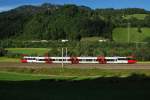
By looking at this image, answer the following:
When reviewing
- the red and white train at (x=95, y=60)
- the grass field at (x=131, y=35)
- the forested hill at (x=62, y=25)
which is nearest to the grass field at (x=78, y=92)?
the red and white train at (x=95, y=60)

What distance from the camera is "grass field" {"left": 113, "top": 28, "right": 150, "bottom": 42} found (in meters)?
127

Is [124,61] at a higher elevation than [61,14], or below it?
below

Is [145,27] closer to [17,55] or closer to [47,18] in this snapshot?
[47,18]

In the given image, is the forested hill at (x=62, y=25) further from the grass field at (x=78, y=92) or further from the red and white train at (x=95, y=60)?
the grass field at (x=78, y=92)

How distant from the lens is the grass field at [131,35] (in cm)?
12738

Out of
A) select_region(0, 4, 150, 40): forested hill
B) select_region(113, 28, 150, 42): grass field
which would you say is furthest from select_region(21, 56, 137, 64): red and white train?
select_region(0, 4, 150, 40): forested hill

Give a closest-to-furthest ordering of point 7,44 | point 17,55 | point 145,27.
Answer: point 17,55, point 7,44, point 145,27

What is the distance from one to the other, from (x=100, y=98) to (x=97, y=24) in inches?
5394

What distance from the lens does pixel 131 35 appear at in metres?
Result: 133

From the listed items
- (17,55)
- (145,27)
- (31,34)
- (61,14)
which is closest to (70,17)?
(61,14)

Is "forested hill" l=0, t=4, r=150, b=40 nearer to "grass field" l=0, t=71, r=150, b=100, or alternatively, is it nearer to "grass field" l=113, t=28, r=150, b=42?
"grass field" l=113, t=28, r=150, b=42

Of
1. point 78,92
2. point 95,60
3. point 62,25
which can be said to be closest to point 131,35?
point 62,25

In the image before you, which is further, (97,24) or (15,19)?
(15,19)

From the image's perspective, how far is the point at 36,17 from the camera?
15862 cm
